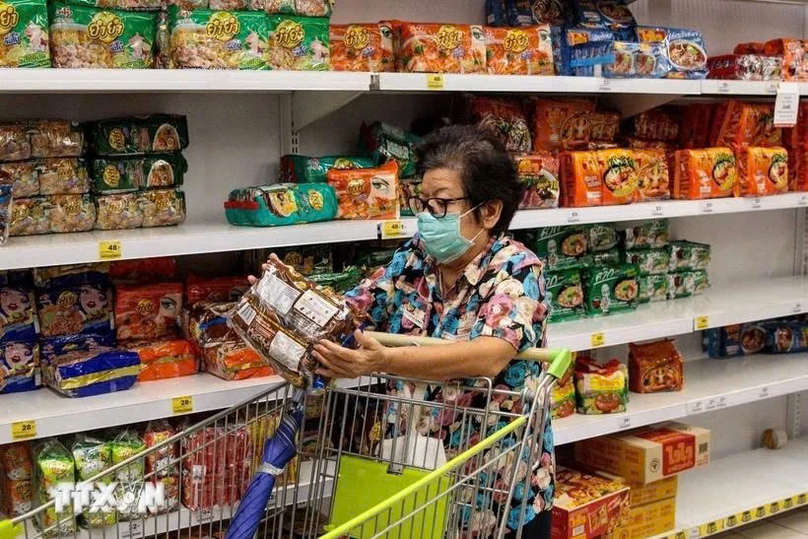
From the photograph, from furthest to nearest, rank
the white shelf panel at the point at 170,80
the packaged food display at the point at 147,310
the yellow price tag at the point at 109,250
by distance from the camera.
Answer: the packaged food display at the point at 147,310 < the yellow price tag at the point at 109,250 < the white shelf panel at the point at 170,80

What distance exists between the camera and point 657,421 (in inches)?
141

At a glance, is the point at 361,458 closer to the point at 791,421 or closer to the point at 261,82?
the point at 261,82

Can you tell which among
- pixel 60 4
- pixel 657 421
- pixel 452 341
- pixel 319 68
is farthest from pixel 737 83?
pixel 60 4

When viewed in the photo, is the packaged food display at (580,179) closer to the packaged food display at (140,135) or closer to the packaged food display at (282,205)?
the packaged food display at (282,205)

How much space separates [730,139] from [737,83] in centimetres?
34

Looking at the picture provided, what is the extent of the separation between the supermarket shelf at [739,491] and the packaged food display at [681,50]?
5.41 feet

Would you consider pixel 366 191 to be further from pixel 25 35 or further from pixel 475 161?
pixel 25 35

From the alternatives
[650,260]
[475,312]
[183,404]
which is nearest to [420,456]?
[475,312]

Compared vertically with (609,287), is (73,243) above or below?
above

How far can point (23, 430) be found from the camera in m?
2.32

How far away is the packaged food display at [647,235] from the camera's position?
3750mm

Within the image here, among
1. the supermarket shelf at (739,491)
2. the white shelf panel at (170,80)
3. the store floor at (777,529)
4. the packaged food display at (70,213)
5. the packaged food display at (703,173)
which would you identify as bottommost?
the store floor at (777,529)

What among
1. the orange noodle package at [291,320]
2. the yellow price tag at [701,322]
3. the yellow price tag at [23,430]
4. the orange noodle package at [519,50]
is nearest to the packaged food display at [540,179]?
the orange noodle package at [519,50]

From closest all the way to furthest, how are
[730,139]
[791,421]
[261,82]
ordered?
[261,82], [730,139], [791,421]
